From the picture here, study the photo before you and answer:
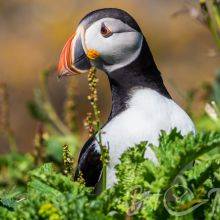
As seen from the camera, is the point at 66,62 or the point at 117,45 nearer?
the point at 117,45

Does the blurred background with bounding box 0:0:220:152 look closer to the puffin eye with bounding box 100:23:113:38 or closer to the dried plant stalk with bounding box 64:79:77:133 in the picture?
the dried plant stalk with bounding box 64:79:77:133

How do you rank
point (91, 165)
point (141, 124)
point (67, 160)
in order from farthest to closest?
point (91, 165) → point (141, 124) → point (67, 160)

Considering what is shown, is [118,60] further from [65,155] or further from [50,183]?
[50,183]

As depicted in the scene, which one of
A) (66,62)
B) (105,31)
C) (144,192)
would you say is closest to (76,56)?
(66,62)

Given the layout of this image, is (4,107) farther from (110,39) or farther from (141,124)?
(141,124)

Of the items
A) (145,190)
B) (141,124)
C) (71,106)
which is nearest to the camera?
(145,190)

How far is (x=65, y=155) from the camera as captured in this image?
2.55 metres

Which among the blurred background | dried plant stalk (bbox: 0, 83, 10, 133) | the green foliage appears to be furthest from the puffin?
the blurred background

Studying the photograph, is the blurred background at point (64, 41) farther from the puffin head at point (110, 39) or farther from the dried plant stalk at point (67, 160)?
the dried plant stalk at point (67, 160)

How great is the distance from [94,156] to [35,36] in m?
8.21

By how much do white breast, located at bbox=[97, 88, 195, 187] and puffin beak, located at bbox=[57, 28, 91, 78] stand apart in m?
Answer: 0.32

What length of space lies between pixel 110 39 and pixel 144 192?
1.08 metres

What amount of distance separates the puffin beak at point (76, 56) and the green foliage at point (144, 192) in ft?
3.49

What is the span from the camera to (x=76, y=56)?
3.42m
